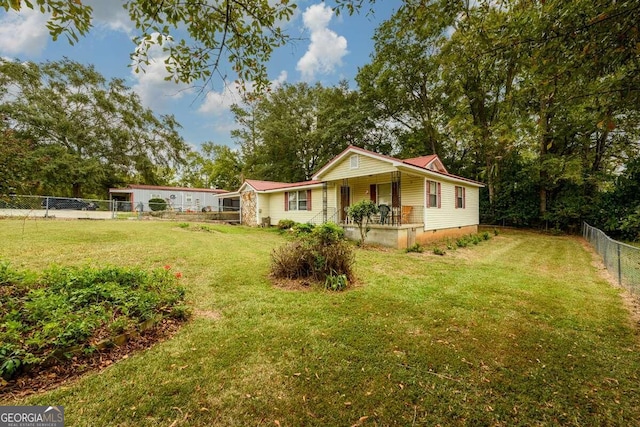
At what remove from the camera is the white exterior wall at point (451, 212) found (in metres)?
12.9

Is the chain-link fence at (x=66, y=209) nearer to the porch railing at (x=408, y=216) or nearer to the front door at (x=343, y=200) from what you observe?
the front door at (x=343, y=200)

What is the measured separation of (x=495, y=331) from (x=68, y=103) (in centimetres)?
3582

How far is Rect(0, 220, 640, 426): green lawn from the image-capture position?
219 cm

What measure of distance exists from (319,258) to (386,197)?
9.68m

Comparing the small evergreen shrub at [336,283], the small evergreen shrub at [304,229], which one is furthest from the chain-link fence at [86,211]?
the small evergreen shrub at [336,283]

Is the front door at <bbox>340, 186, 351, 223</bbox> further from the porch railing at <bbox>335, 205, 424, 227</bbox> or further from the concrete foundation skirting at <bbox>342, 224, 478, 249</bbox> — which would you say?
the concrete foundation skirting at <bbox>342, 224, 478, 249</bbox>

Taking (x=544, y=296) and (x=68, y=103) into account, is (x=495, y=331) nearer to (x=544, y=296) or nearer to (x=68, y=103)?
(x=544, y=296)

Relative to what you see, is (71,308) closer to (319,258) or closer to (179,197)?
(319,258)

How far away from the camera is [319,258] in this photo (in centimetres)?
551

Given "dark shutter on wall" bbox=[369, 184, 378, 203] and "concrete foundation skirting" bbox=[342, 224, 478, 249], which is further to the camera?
"dark shutter on wall" bbox=[369, 184, 378, 203]

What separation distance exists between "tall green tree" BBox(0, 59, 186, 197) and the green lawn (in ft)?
81.7

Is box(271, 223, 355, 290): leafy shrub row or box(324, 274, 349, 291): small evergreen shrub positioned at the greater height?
box(271, 223, 355, 290): leafy shrub row

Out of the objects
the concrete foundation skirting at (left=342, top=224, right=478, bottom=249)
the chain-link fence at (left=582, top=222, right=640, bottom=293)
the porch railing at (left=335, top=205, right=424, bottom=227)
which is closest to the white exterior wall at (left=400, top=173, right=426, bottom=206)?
the porch railing at (left=335, top=205, right=424, bottom=227)

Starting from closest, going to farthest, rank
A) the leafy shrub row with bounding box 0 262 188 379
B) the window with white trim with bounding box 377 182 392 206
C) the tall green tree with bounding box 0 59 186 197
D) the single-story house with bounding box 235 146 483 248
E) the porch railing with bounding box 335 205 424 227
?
the leafy shrub row with bounding box 0 262 188 379 < the single-story house with bounding box 235 146 483 248 < the porch railing with bounding box 335 205 424 227 < the window with white trim with bounding box 377 182 392 206 < the tall green tree with bounding box 0 59 186 197
